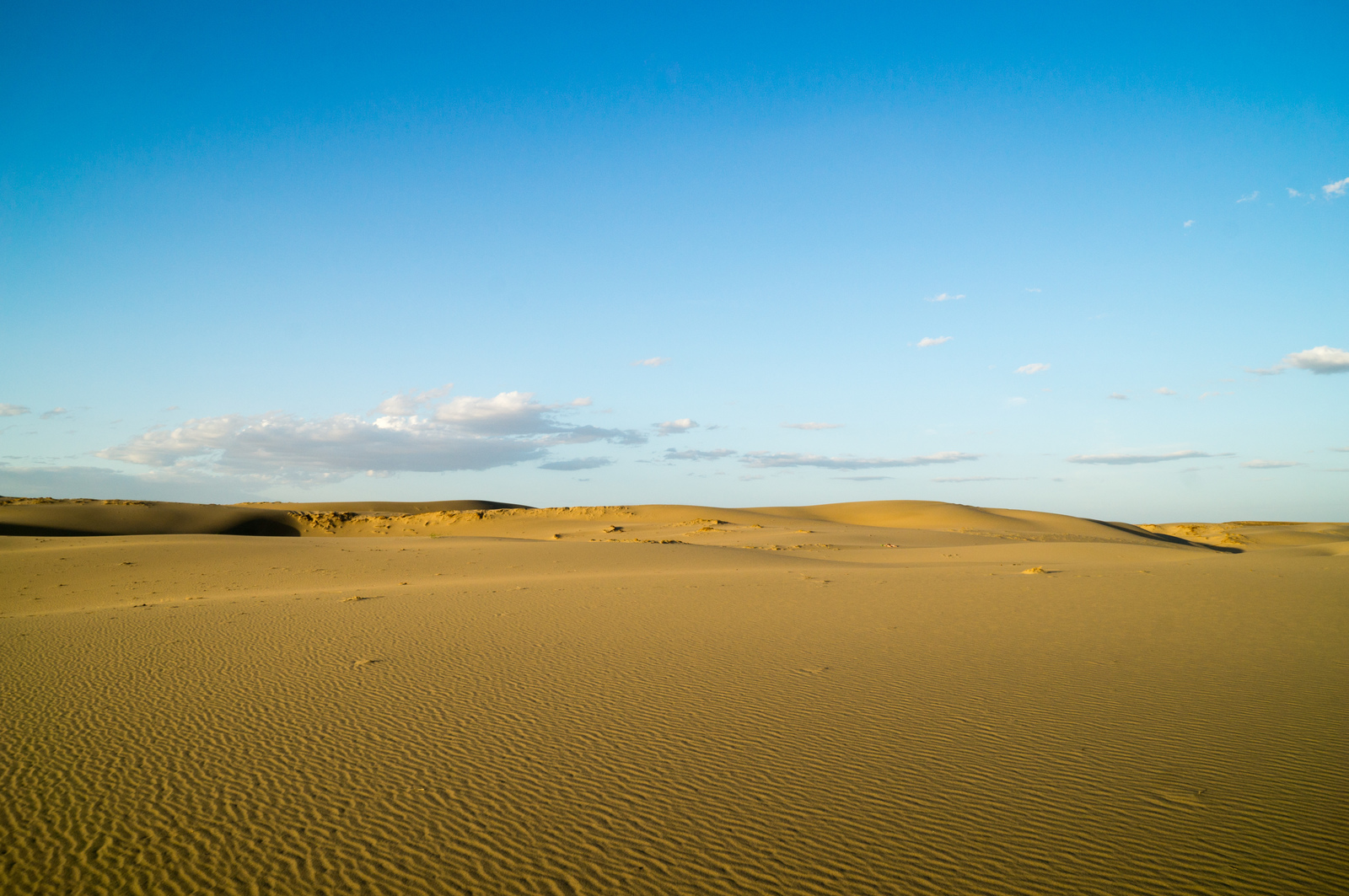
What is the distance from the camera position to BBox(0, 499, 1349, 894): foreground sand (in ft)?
11.9

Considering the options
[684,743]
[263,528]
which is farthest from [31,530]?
[684,743]

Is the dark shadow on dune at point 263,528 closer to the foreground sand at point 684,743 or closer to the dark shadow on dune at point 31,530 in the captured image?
the dark shadow on dune at point 31,530

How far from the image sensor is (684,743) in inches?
212

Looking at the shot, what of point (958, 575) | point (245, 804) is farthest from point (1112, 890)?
point (958, 575)

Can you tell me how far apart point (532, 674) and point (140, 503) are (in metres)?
41.1

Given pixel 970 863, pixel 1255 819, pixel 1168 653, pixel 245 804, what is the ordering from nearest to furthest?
pixel 970 863, pixel 1255 819, pixel 245 804, pixel 1168 653

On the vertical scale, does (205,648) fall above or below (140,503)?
below

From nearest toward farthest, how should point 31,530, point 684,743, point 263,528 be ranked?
point 684,743
point 31,530
point 263,528

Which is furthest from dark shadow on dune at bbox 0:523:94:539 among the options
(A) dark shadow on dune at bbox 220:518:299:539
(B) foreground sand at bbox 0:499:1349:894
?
(B) foreground sand at bbox 0:499:1349:894

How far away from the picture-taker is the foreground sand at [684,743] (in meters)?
3.62

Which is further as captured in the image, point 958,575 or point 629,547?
point 629,547

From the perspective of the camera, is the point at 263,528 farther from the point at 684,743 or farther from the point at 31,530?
the point at 684,743

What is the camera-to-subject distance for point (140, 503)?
3844cm

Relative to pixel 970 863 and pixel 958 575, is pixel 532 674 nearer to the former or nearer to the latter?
pixel 970 863
